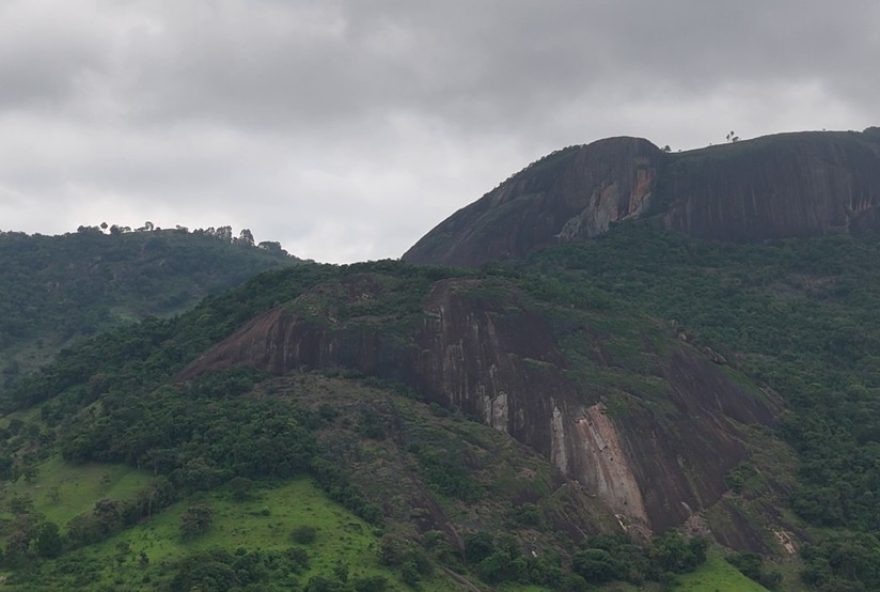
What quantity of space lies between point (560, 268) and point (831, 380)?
4124 cm

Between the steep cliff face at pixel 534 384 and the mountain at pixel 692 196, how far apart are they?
51.9 m

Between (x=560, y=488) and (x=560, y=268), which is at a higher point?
(x=560, y=268)

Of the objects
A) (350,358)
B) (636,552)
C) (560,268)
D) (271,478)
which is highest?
(560,268)

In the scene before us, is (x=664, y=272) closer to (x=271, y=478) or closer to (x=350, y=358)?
(x=350, y=358)

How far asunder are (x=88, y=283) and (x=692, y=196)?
346 feet

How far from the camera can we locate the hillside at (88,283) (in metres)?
146

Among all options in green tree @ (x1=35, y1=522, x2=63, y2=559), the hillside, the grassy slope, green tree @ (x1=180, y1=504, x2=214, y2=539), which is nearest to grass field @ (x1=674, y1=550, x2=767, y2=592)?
the grassy slope

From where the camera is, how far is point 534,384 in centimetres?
7900

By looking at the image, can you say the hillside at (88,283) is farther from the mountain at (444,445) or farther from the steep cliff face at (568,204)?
the steep cliff face at (568,204)

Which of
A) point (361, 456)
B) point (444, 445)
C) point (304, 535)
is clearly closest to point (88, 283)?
point (361, 456)

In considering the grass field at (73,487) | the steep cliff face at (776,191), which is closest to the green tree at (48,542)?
the grass field at (73,487)

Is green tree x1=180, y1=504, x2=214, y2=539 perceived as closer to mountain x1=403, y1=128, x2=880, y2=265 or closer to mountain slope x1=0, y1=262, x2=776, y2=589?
mountain slope x1=0, y1=262, x2=776, y2=589

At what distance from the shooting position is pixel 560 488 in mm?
70188

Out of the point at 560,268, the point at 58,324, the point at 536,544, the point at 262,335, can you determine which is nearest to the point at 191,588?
the point at 536,544
